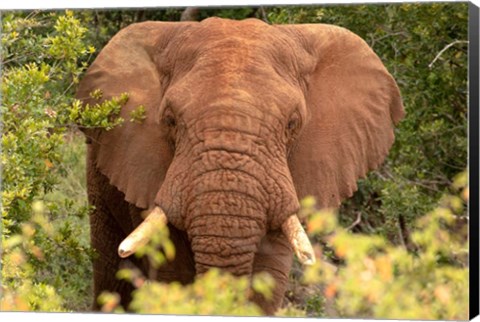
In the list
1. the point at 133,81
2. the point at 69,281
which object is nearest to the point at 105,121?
the point at 133,81

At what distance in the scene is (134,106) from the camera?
9.17 m

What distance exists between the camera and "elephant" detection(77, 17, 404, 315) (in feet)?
27.0

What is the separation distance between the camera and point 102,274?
10.4 meters

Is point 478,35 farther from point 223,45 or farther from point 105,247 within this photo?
point 105,247

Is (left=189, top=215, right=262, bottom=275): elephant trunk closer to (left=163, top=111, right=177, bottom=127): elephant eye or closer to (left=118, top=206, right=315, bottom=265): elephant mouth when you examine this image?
(left=118, top=206, right=315, bottom=265): elephant mouth

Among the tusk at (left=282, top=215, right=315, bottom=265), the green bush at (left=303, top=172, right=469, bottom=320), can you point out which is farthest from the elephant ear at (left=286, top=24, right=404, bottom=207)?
the tusk at (left=282, top=215, right=315, bottom=265)

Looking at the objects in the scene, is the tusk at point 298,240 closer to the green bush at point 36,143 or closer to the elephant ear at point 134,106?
the elephant ear at point 134,106

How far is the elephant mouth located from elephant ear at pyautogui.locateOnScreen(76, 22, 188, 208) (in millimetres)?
615

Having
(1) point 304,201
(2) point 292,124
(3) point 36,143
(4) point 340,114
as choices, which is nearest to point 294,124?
(2) point 292,124

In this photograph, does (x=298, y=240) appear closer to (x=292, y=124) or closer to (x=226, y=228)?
(x=226, y=228)

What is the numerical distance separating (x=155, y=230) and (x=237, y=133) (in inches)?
23.0

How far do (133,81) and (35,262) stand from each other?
1132 millimetres

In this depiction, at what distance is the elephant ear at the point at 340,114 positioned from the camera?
8.91 m

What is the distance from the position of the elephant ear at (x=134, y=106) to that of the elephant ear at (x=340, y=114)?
2.30 feet
